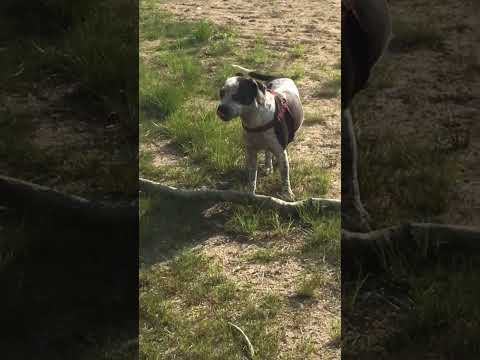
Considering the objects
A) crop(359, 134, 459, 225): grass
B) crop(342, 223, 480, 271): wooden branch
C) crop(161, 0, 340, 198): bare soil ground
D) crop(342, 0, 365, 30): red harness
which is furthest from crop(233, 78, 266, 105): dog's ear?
crop(359, 134, 459, 225): grass

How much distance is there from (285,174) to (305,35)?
598 mm

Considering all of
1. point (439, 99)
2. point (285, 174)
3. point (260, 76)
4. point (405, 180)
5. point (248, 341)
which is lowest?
point (248, 341)

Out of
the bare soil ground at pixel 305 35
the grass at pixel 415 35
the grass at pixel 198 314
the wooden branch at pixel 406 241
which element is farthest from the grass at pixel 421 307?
the grass at pixel 415 35

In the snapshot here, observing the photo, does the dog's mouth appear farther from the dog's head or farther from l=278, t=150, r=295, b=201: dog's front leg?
l=278, t=150, r=295, b=201: dog's front leg

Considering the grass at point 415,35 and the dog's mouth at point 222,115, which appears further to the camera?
the grass at point 415,35

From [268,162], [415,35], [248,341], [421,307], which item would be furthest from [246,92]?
[415,35]

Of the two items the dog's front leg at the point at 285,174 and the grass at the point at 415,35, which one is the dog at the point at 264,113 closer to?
the dog's front leg at the point at 285,174

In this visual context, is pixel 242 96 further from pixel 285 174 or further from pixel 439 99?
pixel 439 99

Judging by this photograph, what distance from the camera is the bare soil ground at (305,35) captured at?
304 cm

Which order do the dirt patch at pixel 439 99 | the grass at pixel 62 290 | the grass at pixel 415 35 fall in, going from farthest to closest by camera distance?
the grass at pixel 415 35 → the dirt patch at pixel 439 99 → the grass at pixel 62 290

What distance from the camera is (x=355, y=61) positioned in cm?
330

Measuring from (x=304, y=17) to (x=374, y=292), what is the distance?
1.26 meters

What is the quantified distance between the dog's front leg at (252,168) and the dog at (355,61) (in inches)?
18.0

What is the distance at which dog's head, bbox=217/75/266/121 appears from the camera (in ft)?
9.61
